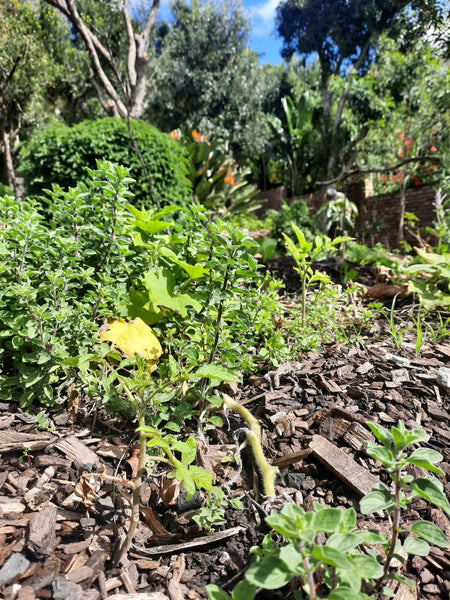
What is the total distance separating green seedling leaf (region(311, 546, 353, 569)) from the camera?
58 centimetres

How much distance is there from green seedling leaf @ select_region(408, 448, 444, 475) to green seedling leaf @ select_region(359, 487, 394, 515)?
0.09 meters

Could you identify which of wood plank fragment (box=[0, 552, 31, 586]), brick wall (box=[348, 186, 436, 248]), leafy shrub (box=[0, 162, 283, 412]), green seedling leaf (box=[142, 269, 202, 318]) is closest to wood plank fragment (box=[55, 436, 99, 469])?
leafy shrub (box=[0, 162, 283, 412])

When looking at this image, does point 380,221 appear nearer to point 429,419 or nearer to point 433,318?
point 433,318

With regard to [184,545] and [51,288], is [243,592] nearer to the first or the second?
[184,545]

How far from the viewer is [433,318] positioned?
2297 mm

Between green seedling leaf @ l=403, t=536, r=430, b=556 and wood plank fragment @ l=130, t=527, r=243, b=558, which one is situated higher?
green seedling leaf @ l=403, t=536, r=430, b=556

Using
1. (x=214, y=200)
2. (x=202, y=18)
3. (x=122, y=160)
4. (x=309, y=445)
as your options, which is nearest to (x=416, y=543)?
(x=309, y=445)

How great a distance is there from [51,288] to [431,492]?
1.28m

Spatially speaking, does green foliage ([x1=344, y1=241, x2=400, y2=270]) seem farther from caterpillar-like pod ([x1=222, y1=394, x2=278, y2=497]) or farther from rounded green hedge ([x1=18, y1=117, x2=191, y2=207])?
caterpillar-like pod ([x1=222, y1=394, x2=278, y2=497])

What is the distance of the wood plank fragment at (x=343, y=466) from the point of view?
3.52 ft

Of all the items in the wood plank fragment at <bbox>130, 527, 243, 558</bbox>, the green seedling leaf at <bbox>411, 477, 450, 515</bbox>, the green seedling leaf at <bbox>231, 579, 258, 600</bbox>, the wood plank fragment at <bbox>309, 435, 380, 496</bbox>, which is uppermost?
the green seedling leaf at <bbox>411, 477, 450, 515</bbox>

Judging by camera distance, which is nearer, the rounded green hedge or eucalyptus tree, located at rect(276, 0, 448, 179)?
the rounded green hedge

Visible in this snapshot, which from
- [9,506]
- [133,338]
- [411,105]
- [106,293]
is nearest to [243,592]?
[9,506]

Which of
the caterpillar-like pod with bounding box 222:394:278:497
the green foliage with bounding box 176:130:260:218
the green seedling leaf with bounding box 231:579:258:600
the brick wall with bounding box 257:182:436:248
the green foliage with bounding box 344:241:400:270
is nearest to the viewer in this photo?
the green seedling leaf with bounding box 231:579:258:600
